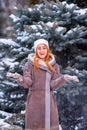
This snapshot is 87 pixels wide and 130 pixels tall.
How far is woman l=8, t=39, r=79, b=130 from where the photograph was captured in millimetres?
3891

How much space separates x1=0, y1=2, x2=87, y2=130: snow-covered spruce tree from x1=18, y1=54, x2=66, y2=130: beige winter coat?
1324mm

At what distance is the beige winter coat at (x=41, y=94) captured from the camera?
389cm

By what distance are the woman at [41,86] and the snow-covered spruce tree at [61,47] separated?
4.21 ft

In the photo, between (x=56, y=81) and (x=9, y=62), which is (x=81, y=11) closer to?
(x=9, y=62)

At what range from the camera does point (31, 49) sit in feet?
18.6

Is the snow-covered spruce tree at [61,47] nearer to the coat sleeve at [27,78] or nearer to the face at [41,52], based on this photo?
the face at [41,52]

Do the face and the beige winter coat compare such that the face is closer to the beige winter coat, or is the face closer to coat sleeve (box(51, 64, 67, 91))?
the beige winter coat

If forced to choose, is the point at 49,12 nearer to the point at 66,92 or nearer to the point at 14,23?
the point at 14,23

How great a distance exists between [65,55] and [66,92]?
0.75m

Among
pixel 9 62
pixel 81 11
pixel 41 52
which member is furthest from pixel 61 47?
pixel 41 52

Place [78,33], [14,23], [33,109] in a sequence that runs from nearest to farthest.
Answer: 1. [33,109]
2. [78,33]
3. [14,23]

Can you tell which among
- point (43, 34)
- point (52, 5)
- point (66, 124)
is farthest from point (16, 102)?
point (52, 5)

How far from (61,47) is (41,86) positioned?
5.25ft

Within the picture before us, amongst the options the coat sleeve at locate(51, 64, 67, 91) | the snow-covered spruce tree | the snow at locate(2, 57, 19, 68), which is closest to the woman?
the coat sleeve at locate(51, 64, 67, 91)
